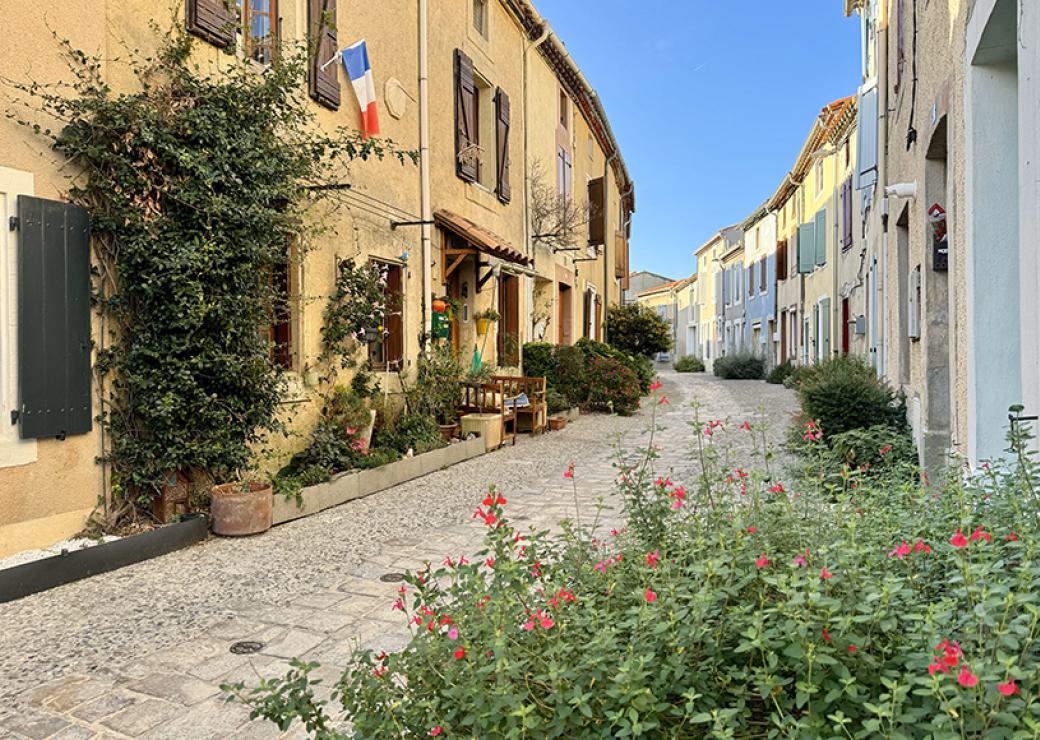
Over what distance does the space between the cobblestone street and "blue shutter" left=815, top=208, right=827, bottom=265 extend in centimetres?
1445

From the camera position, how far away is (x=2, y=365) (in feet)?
14.4

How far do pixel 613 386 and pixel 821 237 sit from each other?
8.66 m

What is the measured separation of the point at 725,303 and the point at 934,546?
3437 cm

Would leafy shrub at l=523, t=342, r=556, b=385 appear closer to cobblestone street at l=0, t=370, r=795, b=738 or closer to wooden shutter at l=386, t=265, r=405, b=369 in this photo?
wooden shutter at l=386, t=265, r=405, b=369

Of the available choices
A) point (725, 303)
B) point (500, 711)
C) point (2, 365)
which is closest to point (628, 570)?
point (500, 711)

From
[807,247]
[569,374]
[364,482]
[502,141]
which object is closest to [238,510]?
[364,482]

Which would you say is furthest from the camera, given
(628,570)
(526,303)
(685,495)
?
(526,303)

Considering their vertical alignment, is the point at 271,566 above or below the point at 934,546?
below

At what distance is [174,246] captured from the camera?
4930mm

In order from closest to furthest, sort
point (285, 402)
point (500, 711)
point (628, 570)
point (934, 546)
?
point (500, 711), point (934, 546), point (628, 570), point (285, 402)

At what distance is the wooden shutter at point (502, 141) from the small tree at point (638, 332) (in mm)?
9052

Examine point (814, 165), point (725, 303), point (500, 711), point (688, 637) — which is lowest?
point (500, 711)

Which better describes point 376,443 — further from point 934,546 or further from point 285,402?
point 934,546

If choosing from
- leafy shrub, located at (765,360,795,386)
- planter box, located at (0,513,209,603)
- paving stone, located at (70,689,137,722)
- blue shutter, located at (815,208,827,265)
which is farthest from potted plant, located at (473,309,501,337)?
leafy shrub, located at (765,360,795,386)
